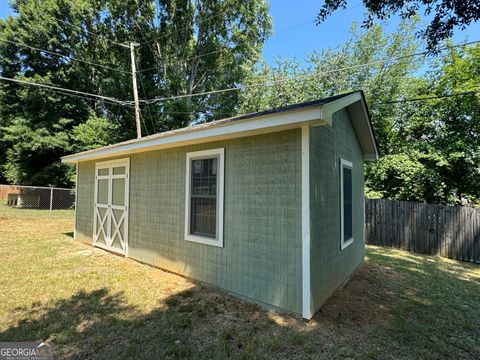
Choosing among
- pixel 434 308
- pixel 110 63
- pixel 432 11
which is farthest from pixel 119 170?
pixel 110 63

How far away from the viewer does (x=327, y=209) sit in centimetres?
420

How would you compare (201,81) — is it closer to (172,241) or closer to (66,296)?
(172,241)

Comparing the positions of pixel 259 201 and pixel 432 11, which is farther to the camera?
pixel 259 201

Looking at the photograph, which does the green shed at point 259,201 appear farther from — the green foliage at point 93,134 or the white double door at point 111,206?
the green foliage at point 93,134

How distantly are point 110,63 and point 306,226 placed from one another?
20160 mm

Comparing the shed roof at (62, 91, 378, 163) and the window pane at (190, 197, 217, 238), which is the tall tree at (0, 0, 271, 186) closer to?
the shed roof at (62, 91, 378, 163)

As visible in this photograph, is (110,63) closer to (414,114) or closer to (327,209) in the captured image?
(414,114)

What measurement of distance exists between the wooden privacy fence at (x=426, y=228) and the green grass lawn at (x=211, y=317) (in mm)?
1860

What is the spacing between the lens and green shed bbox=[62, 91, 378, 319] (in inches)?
143

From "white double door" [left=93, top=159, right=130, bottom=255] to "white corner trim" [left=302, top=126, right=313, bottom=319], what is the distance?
455cm

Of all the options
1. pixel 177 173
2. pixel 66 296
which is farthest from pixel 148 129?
pixel 66 296

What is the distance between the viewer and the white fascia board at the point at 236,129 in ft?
10.8

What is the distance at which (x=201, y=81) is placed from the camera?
18.9 metres

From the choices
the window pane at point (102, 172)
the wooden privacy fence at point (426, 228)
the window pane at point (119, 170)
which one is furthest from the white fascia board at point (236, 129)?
the wooden privacy fence at point (426, 228)
